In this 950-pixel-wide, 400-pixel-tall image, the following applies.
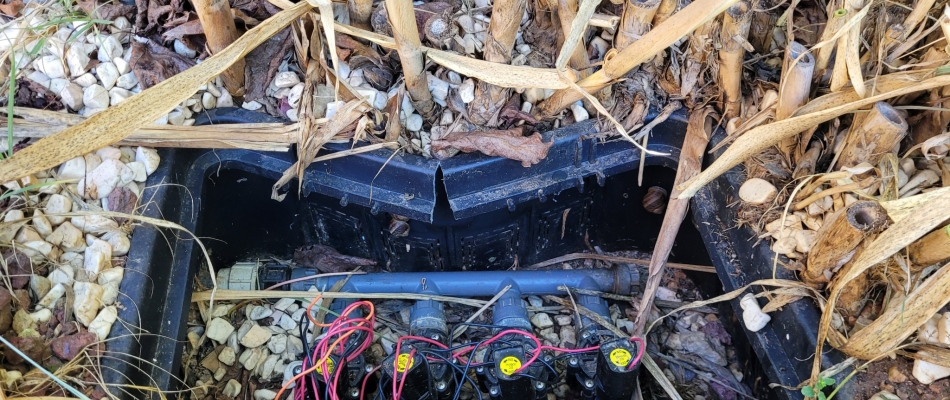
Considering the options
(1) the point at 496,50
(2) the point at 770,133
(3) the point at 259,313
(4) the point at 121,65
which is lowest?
(2) the point at 770,133

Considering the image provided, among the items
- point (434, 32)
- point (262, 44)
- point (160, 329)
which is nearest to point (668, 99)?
point (434, 32)

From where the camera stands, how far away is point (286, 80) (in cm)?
A: 131

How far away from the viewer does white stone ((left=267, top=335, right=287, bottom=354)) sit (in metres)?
1.44

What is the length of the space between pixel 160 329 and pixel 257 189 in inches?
14.3

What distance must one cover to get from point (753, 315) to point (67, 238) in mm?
1141

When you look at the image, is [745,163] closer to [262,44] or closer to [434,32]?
[434,32]

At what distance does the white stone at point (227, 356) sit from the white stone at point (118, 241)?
13.3 inches

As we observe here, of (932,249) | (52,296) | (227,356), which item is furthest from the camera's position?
(227,356)

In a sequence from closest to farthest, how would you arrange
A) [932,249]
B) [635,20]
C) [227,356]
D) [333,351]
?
1. [932,249]
2. [635,20]
3. [333,351]
4. [227,356]

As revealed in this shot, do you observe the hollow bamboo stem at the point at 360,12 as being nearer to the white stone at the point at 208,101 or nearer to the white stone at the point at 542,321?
the white stone at the point at 208,101

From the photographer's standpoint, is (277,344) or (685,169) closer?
(685,169)

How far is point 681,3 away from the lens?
4.11 ft

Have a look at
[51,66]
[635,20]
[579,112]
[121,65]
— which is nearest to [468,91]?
[579,112]

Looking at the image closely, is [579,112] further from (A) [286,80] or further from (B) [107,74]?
(B) [107,74]
